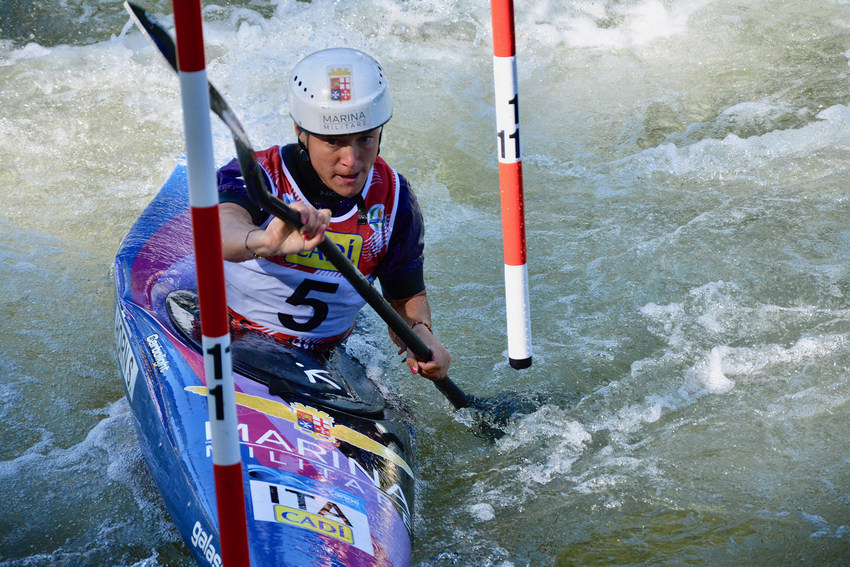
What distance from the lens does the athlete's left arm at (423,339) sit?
2.68 metres

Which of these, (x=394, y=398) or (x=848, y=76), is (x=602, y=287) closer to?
(x=394, y=398)

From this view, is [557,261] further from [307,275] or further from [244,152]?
[244,152]

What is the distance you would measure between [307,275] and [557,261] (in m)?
2.11

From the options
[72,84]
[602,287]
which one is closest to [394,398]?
[602,287]

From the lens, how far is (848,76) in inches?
236

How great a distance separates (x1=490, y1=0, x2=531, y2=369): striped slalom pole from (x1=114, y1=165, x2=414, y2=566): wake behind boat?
49 centimetres

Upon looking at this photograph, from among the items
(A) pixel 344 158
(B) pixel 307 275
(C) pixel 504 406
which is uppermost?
(A) pixel 344 158

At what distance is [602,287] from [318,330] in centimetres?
187

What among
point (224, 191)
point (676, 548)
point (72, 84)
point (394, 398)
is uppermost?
point (72, 84)

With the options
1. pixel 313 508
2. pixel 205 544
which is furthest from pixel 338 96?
pixel 205 544

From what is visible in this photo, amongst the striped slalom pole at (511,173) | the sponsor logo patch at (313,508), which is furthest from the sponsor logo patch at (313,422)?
the striped slalom pole at (511,173)

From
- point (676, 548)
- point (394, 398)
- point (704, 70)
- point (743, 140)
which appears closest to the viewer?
point (676, 548)

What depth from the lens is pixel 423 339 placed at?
2.71m

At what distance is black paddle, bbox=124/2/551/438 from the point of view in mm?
1683
